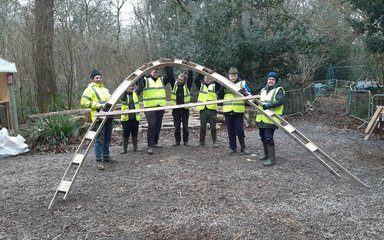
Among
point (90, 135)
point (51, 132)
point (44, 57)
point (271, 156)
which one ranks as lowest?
point (271, 156)

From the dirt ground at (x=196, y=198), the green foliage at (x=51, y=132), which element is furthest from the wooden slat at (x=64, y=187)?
the green foliage at (x=51, y=132)

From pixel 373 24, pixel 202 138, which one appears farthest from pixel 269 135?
pixel 373 24

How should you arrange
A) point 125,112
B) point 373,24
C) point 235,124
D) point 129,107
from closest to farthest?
point 125,112, point 235,124, point 129,107, point 373,24

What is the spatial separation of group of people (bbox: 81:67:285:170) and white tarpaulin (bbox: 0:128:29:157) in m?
2.42

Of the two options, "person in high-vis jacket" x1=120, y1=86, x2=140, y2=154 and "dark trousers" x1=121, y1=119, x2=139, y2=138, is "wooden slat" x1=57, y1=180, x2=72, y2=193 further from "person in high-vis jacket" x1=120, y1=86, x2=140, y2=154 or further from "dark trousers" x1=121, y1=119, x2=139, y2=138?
"dark trousers" x1=121, y1=119, x2=139, y2=138

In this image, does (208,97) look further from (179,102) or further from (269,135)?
(269,135)

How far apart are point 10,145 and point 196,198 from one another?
5.28m

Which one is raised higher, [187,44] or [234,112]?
[187,44]

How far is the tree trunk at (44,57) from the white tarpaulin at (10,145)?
11.9ft

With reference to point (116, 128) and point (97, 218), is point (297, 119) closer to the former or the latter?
point (116, 128)

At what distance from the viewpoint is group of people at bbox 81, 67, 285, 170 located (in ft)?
21.8

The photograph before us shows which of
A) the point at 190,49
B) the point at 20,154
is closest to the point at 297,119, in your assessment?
the point at 190,49

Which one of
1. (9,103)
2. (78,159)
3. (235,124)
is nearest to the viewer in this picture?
(78,159)

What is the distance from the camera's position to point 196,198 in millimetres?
5117
